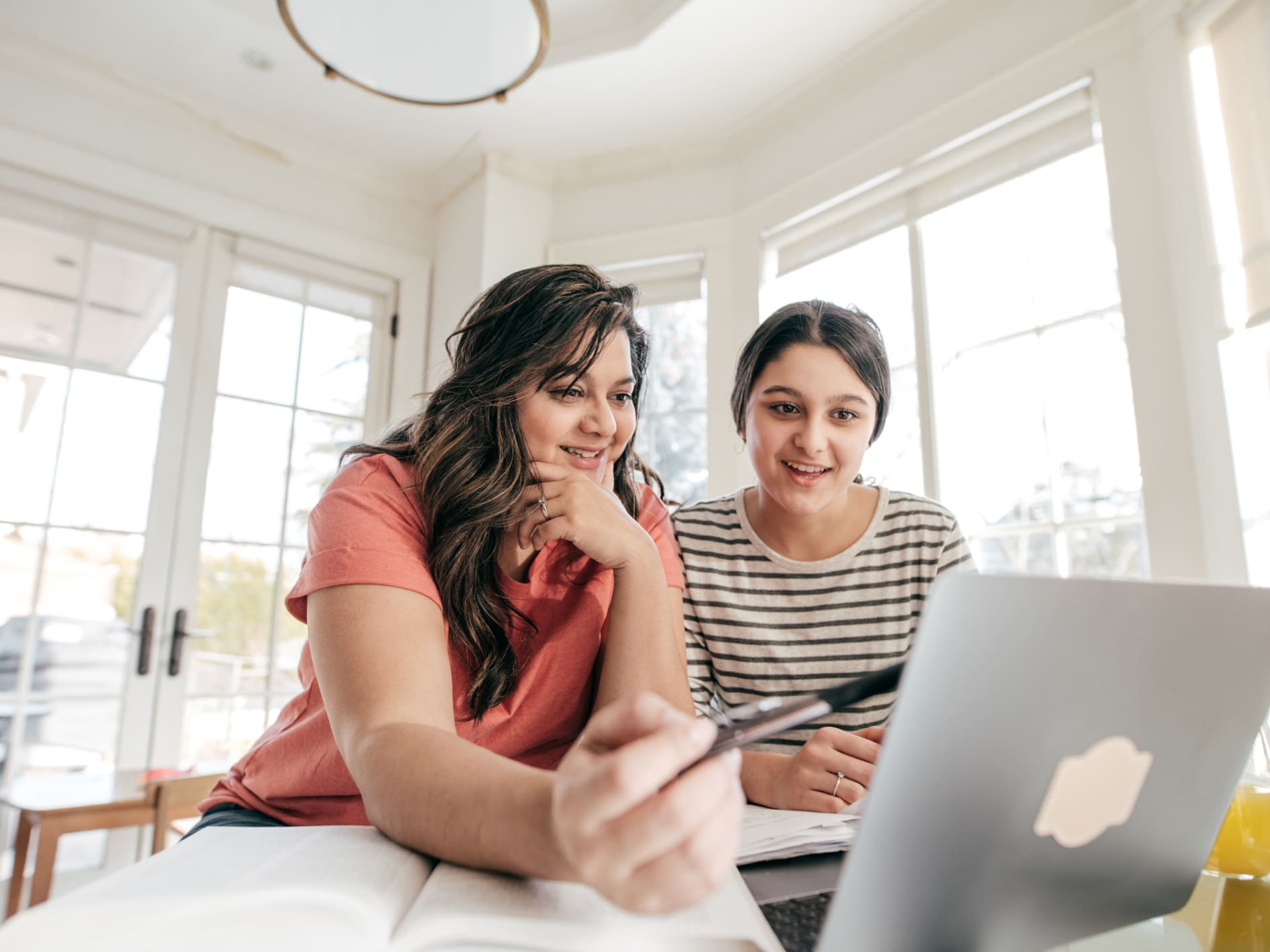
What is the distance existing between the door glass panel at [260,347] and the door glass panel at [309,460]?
0.15 meters

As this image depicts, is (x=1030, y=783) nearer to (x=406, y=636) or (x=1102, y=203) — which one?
(x=406, y=636)

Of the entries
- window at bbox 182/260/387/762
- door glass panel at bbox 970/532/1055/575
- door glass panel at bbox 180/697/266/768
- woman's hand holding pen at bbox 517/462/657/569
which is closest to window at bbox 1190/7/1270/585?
door glass panel at bbox 970/532/1055/575

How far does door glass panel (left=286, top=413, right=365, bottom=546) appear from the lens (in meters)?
3.14

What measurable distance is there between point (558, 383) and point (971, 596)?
2.51 feet

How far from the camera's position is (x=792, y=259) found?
297 cm

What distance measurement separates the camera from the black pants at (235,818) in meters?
0.85

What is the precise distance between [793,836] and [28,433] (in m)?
2.91

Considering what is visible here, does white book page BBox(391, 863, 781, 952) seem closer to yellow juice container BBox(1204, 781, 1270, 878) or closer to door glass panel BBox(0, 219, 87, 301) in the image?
yellow juice container BBox(1204, 781, 1270, 878)

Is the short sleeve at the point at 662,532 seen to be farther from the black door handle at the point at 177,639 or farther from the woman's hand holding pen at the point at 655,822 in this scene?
the black door handle at the point at 177,639

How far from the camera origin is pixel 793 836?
0.64 meters

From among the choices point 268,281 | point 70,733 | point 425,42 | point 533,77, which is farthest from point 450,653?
point 268,281

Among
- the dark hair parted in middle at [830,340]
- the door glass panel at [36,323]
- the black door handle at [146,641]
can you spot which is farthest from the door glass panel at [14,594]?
the dark hair parted in middle at [830,340]

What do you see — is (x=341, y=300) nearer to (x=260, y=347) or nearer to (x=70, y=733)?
(x=260, y=347)

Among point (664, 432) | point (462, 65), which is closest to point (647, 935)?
point (462, 65)
